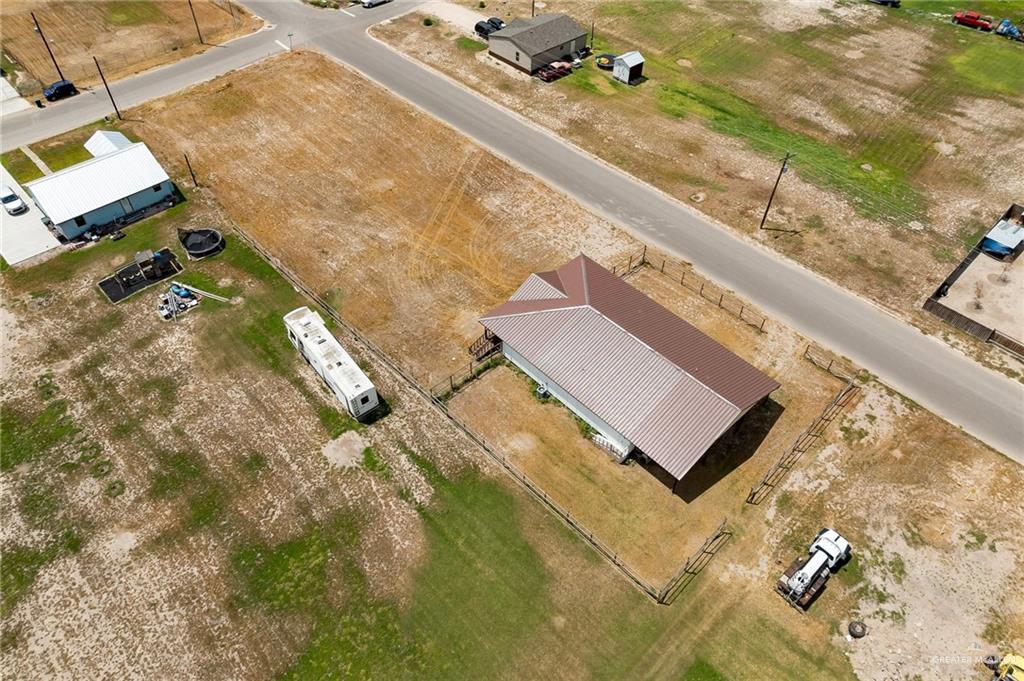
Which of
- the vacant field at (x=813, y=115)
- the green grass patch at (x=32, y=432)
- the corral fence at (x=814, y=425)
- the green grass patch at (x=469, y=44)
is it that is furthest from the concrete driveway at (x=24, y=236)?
the corral fence at (x=814, y=425)

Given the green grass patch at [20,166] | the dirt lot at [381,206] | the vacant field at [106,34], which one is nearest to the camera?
the dirt lot at [381,206]

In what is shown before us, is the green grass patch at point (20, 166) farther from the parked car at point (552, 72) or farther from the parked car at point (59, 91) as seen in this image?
the parked car at point (552, 72)

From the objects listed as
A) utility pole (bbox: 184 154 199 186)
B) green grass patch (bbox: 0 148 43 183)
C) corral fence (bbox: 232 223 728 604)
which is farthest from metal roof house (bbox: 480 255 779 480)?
green grass patch (bbox: 0 148 43 183)

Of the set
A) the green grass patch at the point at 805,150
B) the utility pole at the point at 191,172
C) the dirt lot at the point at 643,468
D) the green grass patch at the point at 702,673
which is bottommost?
the green grass patch at the point at 702,673

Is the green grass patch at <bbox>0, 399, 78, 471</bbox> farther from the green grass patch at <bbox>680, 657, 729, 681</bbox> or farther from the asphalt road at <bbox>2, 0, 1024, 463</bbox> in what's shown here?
the green grass patch at <bbox>680, 657, 729, 681</bbox>

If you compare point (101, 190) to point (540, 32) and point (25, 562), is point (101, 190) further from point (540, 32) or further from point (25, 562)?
point (540, 32)

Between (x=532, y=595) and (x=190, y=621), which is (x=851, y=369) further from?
(x=190, y=621)

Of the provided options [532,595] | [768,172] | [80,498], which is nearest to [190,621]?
[80,498]
